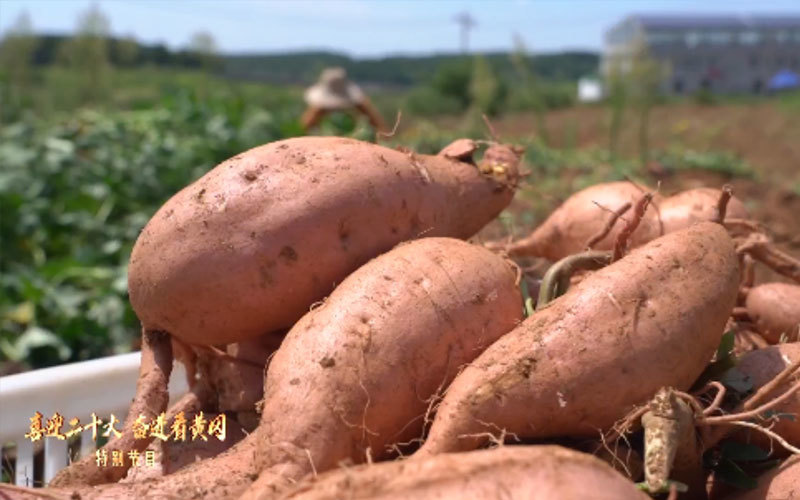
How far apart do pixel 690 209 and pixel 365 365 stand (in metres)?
1.06

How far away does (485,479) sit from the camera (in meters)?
0.99

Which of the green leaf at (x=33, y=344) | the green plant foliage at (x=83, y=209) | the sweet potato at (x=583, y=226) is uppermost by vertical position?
the sweet potato at (x=583, y=226)

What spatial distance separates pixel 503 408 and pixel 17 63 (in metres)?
14.1

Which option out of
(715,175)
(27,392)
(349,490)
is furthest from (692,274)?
(715,175)

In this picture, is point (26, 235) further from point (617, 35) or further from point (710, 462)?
point (617, 35)

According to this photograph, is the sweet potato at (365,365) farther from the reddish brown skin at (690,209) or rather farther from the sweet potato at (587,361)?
the reddish brown skin at (690,209)

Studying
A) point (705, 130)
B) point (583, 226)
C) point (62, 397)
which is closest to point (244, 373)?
point (62, 397)

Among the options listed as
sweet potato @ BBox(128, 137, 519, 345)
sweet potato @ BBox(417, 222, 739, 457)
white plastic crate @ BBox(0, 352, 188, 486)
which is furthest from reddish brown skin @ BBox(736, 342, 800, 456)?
white plastic crate @ BBox(0, 352, 188, 486)

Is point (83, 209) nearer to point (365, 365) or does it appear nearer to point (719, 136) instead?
point (365, 365)

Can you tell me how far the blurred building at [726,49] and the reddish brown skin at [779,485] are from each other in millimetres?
34621

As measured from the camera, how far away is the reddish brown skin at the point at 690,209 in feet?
6.50

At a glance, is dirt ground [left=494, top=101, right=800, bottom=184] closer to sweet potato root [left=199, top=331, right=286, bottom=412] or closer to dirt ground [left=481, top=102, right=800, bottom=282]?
dirt ground [left=481, top=102, right=800, bottom=282]

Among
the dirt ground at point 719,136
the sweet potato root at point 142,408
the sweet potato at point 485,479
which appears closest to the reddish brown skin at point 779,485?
the sweet potato at point 485,479

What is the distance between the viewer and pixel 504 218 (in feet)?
7.05
